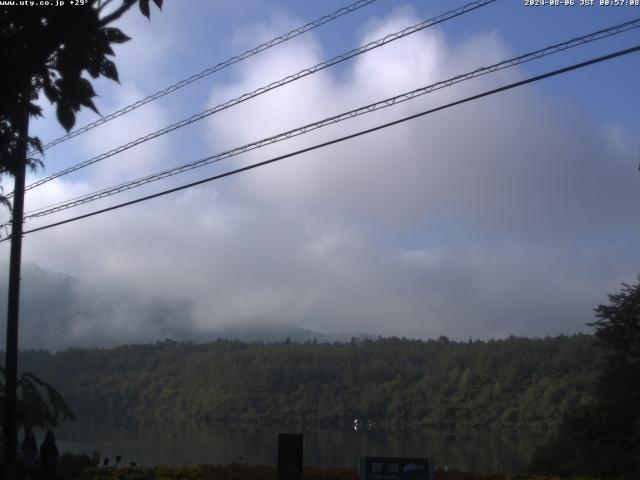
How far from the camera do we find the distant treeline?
9125cm

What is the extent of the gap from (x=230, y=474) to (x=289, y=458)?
6.03 metres

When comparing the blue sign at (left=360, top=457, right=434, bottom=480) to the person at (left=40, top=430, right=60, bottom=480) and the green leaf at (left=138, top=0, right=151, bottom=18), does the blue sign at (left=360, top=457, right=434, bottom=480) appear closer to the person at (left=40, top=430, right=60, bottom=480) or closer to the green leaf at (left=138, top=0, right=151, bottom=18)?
the green leaf at (left=138, top=0, right=151, bottom=18)

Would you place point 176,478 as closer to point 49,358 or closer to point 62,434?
point 62,434

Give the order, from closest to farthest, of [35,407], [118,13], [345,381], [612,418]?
[118,13]
[35,407]
[612,418]
[345,381]

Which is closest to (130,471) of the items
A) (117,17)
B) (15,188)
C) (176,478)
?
(176,478)

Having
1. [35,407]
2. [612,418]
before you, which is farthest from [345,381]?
[35,407]

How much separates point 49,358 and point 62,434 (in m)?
46.4

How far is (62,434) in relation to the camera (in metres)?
73.5

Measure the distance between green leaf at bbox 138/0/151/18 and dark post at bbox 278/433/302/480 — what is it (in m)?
8.62

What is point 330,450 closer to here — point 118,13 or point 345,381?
point 118,13

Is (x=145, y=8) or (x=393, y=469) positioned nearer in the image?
(x=145, y=8)

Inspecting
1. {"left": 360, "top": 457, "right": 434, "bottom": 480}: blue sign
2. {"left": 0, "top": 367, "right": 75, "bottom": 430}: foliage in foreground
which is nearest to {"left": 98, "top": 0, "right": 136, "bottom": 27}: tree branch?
{"left": 360, "top": 457, "right": 434, "bottom": 480}: blue sign

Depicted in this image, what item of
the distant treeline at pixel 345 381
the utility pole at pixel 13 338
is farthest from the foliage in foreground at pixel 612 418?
the distant treeline at pixel 345 381

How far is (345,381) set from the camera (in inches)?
4461
